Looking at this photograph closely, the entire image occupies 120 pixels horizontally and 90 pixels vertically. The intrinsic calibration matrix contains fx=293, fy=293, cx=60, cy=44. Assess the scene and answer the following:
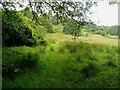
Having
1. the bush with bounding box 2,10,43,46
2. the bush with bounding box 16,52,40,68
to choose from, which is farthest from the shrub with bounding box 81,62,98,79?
the bush with bounding box 2,10,43,46

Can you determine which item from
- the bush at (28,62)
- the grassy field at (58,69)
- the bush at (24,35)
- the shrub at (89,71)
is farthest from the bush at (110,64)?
the bush at (24,35)

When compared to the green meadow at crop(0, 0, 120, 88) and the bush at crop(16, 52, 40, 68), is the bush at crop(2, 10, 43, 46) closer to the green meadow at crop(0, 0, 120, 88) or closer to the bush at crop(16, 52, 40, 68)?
the green meadow at crop(0, 0, 120, 88)

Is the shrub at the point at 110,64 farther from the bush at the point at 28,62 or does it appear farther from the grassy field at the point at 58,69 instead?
the bush at the point at 28,62

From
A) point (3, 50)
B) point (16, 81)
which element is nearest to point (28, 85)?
point (16, 81)

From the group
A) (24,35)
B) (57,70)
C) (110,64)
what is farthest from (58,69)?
(24,35)

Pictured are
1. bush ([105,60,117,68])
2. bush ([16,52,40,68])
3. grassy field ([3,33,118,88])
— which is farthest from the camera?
bush ([105,60,117,68])

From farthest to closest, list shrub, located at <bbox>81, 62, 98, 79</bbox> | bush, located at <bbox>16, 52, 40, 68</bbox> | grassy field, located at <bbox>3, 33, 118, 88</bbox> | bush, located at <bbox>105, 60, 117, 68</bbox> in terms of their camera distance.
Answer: bush, located at <bbox>105, 60, 117, 68</bbox>
bush, located at <bbox>16, 52, 40, 68</bbox>
shrub, located at <bbox>81, 62, 98, 79</bbox>
grassy field, located at <bbox>3, 33, 118, 88</bbox>

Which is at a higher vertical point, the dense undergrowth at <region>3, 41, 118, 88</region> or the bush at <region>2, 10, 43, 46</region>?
the bush at <region>2, 10, 43, 46</region>

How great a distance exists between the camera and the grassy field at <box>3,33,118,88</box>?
26.0 ft

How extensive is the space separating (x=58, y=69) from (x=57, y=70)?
13 centimetres

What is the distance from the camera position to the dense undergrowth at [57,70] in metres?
7.93

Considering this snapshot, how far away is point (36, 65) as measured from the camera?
9414mm

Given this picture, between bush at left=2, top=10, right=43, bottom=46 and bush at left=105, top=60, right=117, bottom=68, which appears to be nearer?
bush at left=105, top=60, right=117, bottom=68

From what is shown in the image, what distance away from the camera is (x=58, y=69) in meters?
9.33
